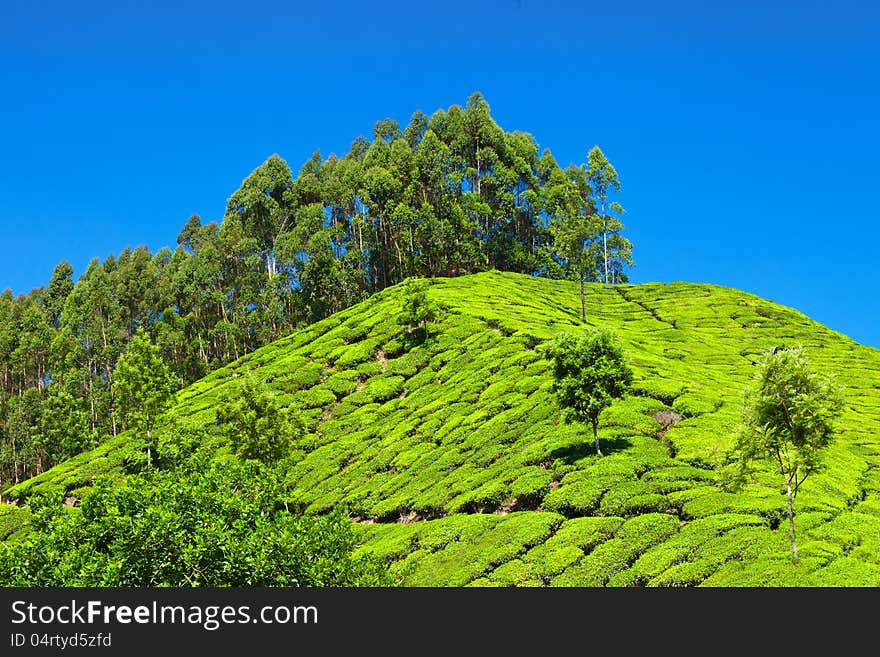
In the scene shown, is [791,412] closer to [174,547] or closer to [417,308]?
[174,547]

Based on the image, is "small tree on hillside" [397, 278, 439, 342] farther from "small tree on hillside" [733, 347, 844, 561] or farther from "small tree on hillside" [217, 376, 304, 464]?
"small tree on hillside" [733, 347, 844, 561]

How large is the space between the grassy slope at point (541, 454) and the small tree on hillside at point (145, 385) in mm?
7298

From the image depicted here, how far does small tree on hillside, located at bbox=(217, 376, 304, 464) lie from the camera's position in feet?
161

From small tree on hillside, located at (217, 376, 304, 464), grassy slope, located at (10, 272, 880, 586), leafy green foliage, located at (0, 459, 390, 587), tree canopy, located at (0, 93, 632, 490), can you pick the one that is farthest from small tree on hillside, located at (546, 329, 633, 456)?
tree canopy, located at (0, 93, 632, 490)

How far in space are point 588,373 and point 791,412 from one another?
572 inches

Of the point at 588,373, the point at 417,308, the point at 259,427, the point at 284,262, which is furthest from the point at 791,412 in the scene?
the point at 284,262

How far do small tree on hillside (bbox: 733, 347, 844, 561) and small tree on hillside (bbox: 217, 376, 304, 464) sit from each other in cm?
2966

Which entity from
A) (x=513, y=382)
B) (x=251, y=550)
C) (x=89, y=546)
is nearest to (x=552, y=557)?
(x=251, y=550)

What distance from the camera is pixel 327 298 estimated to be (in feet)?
362

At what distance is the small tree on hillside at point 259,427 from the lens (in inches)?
1929

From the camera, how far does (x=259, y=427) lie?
160 feet

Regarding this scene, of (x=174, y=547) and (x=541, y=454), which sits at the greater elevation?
(x=541, y=454)

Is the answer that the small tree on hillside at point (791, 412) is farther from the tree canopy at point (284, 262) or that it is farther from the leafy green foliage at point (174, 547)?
the tree canopy at point (284, 262)

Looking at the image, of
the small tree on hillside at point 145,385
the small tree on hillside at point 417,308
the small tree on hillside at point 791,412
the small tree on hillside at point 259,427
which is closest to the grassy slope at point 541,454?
the small tree on hillside at point 417,308
